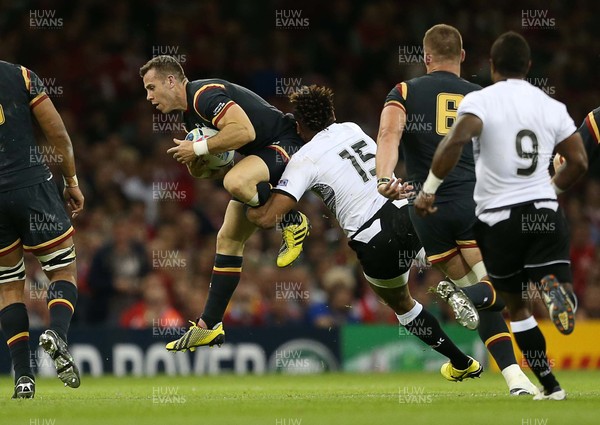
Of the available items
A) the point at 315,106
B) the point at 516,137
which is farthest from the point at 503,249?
the point at 315,106

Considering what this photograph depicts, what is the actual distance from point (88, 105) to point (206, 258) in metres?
3.61

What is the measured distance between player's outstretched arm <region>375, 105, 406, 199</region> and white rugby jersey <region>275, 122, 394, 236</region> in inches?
29.0

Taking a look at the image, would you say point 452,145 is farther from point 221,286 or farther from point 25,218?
point 25,218

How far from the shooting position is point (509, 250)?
7234 millimetres

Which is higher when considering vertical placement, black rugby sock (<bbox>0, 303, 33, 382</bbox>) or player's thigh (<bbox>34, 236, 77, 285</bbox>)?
player's thigh (<bbox>34, 236, 77, 285</bbox>)

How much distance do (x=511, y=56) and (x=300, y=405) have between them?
2.66m

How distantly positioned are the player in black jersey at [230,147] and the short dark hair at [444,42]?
153 centimetres

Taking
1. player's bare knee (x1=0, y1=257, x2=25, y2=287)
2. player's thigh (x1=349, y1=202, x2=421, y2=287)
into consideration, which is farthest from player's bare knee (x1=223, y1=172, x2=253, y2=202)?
player's bare knee (x1=0, y1=257, x2=25, y2=287)

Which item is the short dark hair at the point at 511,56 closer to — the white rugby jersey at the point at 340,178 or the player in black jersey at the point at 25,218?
the white rugby jersey at the point at 340,178

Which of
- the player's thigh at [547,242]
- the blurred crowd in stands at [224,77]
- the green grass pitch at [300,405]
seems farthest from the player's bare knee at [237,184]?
the blurred crowd in stands at [224,77]

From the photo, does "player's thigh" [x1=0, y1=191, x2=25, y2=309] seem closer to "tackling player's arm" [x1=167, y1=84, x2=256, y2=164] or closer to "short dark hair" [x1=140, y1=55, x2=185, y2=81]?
"tackling player's arm" [x1=167, y1=84, x2=256, y2=164]

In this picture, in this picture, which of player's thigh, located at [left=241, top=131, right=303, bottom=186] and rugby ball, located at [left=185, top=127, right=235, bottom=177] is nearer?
rugby ball, located at [left=185, top=127, right=235, bottom=177]

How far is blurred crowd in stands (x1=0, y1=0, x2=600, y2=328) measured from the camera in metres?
15.2

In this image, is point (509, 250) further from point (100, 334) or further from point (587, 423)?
point (100, 334)
